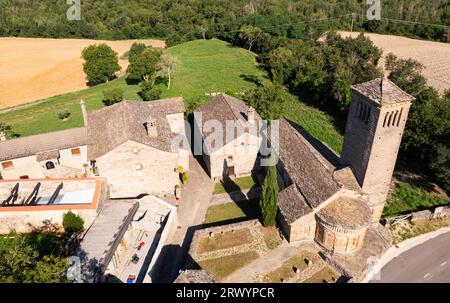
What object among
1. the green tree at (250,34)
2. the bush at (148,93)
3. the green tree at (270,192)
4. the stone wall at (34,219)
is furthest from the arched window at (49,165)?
the green tree at (250,34)

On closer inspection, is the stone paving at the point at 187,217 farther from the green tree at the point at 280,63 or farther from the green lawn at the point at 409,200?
the green tree at the point at 280,63

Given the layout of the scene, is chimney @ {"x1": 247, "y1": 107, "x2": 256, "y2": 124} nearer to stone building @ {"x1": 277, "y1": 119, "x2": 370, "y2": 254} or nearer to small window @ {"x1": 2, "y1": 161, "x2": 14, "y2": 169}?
stone building @ {"x1": 277, "y1": 119, "x2": 370, "y2": 254}

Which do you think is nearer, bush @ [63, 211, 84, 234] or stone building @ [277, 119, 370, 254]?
stone building @ [277, 119, 370, 254]

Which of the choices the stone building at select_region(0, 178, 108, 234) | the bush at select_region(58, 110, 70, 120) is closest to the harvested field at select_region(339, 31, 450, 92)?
the stone building at select_region(0, 178, 108, 234)

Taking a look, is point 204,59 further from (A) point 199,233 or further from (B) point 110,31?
(A) point 199,233

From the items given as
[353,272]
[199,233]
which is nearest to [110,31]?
[199,233]
